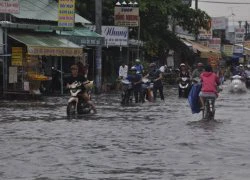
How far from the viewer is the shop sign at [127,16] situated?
3869cm

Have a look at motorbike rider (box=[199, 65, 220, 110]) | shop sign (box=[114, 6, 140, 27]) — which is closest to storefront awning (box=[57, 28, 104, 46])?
shop sign (box=[114, 6, 140, 27])

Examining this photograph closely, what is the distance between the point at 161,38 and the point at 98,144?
3684cm

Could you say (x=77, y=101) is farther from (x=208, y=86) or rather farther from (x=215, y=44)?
(x=215, y=44)

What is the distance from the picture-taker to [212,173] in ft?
35.3

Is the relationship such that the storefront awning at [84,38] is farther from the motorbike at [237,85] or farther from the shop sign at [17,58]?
the motorbike at [237,85]

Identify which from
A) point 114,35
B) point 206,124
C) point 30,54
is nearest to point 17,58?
point 30,54

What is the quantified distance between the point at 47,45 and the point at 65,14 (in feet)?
6.06

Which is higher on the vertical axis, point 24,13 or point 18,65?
point 24,13

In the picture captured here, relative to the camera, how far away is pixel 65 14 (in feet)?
106

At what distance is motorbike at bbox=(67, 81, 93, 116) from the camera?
21.3 m

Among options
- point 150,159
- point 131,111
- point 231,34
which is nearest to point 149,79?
point 131,111

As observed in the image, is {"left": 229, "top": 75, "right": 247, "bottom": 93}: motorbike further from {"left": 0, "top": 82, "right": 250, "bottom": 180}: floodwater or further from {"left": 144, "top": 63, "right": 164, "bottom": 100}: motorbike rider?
{"left": 0, "top": 82, "right": 250, "bottom": 180}: floodwater

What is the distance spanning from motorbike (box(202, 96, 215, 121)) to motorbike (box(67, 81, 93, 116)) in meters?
3.58

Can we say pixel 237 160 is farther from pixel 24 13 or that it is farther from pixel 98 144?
pixel 24 13
